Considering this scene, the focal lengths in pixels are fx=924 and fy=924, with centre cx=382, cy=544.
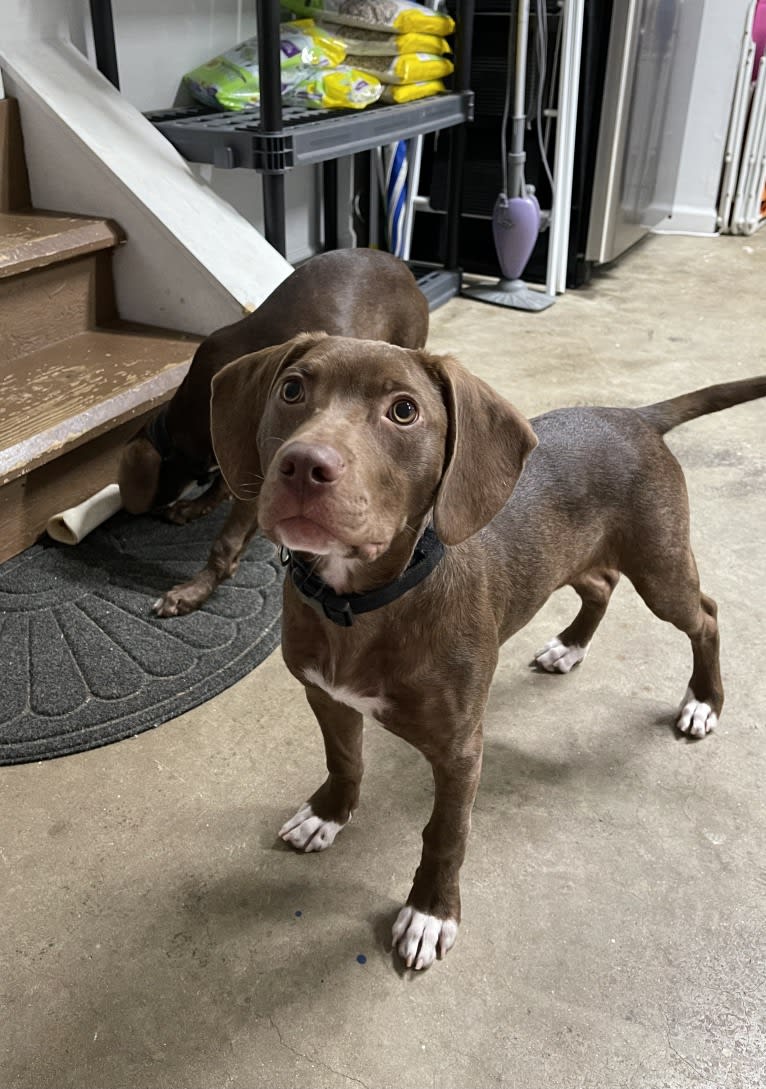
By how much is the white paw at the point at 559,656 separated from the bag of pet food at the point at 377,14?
105 inches

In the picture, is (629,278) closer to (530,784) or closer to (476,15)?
(476,15)

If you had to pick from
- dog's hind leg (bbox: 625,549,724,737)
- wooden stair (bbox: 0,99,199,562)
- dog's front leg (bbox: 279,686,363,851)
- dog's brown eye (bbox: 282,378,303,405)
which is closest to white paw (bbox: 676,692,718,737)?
dog's hind leg (bbox: 625,549,724,737)

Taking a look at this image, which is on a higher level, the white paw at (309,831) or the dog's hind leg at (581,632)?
the dog's hind leg at (581,632)

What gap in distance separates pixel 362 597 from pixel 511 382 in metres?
2.30

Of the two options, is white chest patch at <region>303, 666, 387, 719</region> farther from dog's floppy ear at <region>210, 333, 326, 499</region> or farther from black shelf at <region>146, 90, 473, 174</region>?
black shelf at <region>146, 90, 473, 174</region>

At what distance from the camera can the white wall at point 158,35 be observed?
2873mm

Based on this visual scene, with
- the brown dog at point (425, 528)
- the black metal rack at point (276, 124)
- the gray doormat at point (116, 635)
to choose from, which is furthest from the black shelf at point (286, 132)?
the brown dog at point (425, 528)

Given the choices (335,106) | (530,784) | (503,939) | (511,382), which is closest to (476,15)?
(335,106)

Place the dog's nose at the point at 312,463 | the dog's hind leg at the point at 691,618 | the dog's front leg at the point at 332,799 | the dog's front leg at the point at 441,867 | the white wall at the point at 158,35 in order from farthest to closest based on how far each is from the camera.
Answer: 1. the white wall at the point at 158,35
2. the dog's hind leg at the point at 691,618
3. the dog's front leg at the point at 332,799
4. the dog's front leg at the point at 441,867
5. the dog's nose at the point at 312,463

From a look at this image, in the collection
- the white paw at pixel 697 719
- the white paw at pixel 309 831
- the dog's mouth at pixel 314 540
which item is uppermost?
the dog's mouth at pixel 314 540

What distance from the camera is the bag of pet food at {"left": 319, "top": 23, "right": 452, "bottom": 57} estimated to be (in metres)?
3.53

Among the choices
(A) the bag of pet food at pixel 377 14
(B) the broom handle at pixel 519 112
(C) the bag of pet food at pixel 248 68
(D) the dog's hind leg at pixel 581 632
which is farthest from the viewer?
(B) the broom handle at pixel 519 112

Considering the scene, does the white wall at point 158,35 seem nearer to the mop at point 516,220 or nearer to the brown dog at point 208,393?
the mop at point 516,220

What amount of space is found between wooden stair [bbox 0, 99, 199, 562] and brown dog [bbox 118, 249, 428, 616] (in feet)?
0.59
